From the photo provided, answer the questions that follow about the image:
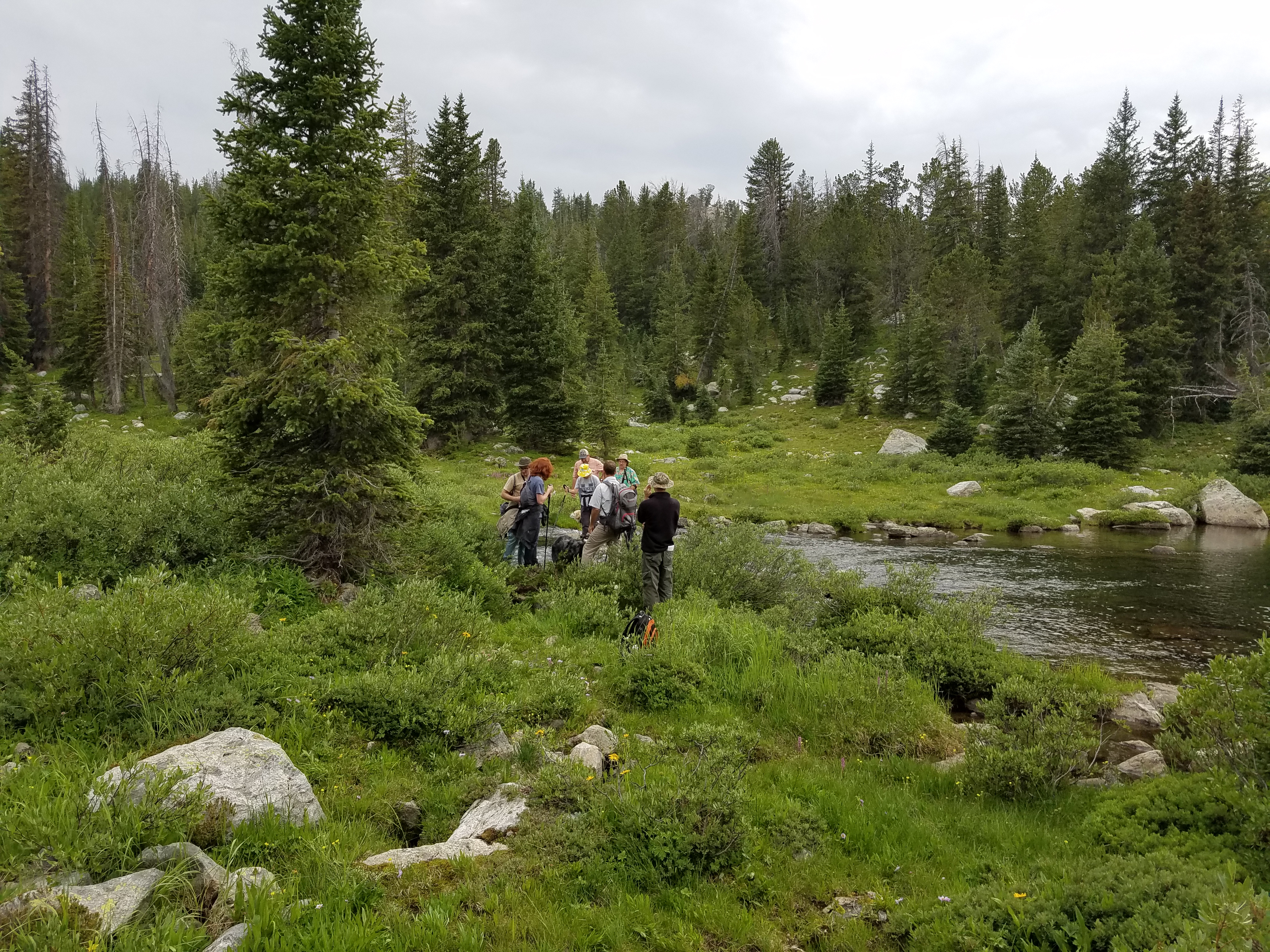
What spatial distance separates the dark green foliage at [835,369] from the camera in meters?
51.0

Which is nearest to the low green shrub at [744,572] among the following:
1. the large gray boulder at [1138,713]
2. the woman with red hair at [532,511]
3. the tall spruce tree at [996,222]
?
the woman with red hair at [532,511]

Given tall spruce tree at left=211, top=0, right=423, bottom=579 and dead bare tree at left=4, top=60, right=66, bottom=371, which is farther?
dead bare tree at left=4, top=60, right=66, bottom=371

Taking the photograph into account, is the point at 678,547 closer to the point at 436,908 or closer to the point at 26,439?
the point at 436,908

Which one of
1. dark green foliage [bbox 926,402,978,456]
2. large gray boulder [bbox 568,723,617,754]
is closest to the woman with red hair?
large gray boulder [bbox 568,723,617,754]

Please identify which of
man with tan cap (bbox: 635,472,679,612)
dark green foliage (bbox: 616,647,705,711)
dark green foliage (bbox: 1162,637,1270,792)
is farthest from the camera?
man with tan cap (bbox: 635,472,679,612)

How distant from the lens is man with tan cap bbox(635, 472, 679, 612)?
1002 cm

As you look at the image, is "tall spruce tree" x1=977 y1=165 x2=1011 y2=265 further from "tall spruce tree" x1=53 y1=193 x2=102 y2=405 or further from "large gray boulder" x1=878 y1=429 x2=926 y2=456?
"tall spruce tree" x1=53 y1=193 x2=102 y2=405

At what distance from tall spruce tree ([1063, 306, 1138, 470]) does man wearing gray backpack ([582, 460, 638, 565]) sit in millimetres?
31203

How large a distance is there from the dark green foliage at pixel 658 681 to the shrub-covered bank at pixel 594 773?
1.1 inches

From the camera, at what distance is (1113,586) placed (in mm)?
17078

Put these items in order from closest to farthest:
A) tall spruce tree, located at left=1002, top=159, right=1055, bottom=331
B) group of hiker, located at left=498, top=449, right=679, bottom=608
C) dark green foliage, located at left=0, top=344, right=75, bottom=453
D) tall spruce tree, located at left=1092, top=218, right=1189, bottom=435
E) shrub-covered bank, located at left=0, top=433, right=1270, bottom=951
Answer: shrub-covered bank, located at left=0, top=433, right=1270, bottom=951
group of hiker, located at left=498, top=449, right=679, bottom=608
dark green foliage, located at left=0, top=344, right=75, bottom=453
tall spruce tree, located at left=1092, top=218, right=1189, bottom=435
tall spruce tree, located at left=1002, top=159, right=1055, bottom=331

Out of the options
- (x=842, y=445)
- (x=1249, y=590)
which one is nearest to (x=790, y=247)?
(x=842, y=445)

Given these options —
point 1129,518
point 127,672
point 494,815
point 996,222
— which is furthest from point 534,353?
point 996,222

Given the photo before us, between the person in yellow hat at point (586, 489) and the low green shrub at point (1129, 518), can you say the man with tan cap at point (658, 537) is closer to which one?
the person in yellow hat at point (586, 489)
